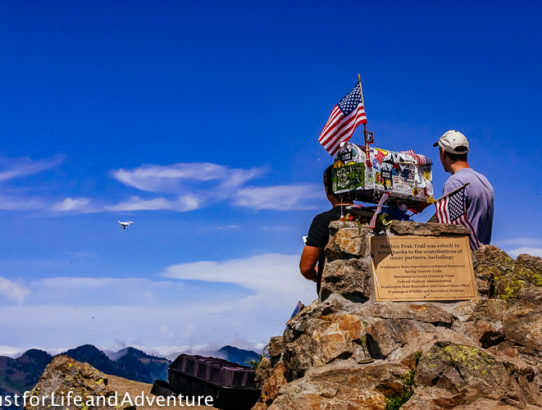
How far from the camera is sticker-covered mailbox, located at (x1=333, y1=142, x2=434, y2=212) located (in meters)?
8.29

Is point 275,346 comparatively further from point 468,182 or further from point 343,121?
point 468,182

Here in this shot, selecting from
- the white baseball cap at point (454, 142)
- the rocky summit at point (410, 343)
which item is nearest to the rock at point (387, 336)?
the rocky summit at point (410, 343)

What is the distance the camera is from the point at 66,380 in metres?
7.86

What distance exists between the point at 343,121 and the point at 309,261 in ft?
7.29

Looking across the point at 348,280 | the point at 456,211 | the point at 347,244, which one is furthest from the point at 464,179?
the point at 348,280

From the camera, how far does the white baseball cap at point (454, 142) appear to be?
344 inches

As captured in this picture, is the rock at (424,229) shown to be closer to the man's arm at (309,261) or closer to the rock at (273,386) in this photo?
the man's arm at (309,261)

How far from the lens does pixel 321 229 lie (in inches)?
327

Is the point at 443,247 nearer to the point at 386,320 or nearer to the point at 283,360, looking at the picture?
the point at 386,320

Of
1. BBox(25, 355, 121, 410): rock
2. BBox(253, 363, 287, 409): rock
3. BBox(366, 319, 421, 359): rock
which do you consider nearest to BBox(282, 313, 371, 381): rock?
BBox(366, 319, 421, 359): rock

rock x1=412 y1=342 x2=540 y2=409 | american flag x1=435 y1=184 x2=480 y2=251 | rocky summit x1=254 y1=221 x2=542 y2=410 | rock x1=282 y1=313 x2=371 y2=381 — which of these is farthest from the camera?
american flag x1=435 y1=184 x2=480 y2=251

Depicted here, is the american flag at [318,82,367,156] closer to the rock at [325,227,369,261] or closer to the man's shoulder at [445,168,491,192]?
the rock at [325,227,369,261]

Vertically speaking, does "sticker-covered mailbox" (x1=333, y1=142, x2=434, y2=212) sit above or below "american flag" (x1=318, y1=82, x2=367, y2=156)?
below

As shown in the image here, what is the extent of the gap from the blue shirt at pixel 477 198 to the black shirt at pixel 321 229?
178 centimetres
